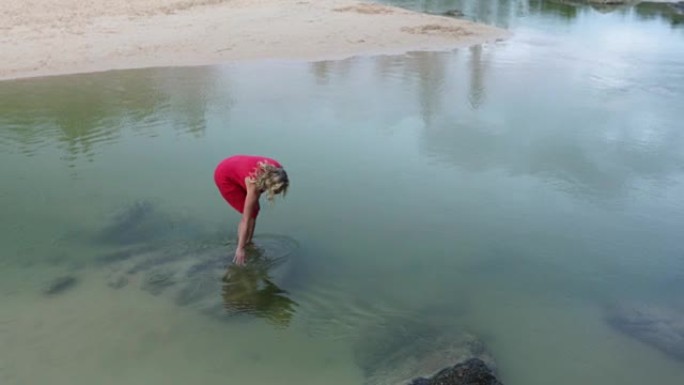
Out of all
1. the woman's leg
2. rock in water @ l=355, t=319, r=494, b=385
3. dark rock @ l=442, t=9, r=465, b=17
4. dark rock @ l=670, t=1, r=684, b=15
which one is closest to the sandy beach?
dark rock @ l=442, t=9, r=465, b=17

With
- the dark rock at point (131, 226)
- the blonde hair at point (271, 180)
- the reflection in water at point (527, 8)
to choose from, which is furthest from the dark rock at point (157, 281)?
the reflection in water at point (527, 8)

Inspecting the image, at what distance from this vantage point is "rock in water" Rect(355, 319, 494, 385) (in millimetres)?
4980

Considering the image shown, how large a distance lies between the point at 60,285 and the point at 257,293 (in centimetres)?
184

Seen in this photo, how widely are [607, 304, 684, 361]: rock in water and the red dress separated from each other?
3419mm

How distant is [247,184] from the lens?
577 cm

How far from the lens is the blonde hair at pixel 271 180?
557 cm

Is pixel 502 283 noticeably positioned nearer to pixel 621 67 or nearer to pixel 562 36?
pixel 621 67

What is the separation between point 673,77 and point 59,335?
14.9 meters

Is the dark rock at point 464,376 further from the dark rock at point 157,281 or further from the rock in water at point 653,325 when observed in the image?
the dark rock at point 157,281

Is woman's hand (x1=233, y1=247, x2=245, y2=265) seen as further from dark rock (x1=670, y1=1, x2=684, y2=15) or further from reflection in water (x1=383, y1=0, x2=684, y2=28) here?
dark rock (x1=670, y1=1, x2=684, y2=15)

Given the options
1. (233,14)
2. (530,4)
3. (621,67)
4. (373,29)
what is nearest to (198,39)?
(233,14)

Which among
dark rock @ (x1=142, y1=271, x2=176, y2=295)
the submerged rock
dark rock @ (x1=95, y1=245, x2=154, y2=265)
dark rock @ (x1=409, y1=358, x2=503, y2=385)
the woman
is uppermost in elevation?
the woman

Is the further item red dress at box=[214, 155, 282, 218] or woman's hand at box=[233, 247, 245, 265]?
woman's hand at box=[233, 247, 245, 265]

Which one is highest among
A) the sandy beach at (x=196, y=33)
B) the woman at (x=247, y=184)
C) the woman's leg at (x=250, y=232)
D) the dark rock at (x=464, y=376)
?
the sandy beach at (x=196, y=33)
